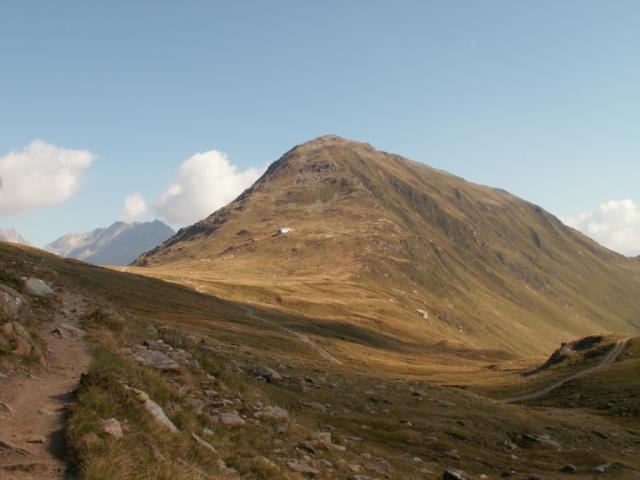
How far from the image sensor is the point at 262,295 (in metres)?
180

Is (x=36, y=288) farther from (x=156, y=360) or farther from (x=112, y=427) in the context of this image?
(x=112, y=427)

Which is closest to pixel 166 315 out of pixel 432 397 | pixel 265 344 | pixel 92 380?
pixel 265 344

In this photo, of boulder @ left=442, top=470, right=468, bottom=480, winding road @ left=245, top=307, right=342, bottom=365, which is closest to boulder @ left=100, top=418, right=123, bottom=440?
boulder @ left=442, top=470, right=468, bottom=480

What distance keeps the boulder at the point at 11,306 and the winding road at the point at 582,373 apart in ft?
223

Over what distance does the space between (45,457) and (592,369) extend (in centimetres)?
9280

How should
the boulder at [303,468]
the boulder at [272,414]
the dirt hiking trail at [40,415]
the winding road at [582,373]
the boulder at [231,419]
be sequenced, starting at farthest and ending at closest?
1. the winding road at [582,373]
2. the boulder at [272,414]
3. the boulder at [231,419]
4. the boulder at [303,468]
5. the dirt hiking trail at [40,415]

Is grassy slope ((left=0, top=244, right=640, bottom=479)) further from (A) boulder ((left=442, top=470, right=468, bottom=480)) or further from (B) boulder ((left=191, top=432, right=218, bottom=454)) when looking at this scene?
(A) boulder ((left=442, top=470, right=468, bottom=480))

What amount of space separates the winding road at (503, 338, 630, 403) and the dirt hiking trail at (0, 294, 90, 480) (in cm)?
6859

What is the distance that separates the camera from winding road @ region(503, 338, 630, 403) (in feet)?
249

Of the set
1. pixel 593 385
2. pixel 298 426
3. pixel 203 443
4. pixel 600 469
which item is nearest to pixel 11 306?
pixel 203 443

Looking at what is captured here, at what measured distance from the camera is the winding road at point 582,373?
249ft

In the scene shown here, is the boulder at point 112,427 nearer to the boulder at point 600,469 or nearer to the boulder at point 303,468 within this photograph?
the boulder at point 303,468

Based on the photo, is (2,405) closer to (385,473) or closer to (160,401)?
(160,401)

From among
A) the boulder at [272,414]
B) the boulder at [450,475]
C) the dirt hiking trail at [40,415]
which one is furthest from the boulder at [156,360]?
the boulder at [450,475]
